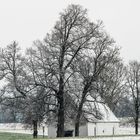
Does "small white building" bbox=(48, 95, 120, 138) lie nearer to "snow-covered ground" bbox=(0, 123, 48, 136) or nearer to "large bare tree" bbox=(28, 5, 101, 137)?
"snow-covered ground" bbox=(0, 123, 48, 136)

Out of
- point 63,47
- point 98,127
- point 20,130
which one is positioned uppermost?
point 63,47

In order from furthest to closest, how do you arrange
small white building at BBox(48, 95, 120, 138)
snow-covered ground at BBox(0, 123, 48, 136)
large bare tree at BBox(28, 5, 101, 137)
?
small white building at BBox(48, 95, 120, 138)
snow-covered ground at BBox(0, 123, 48, 136)
large bare tree at BBox(28, 5, 101, 137)

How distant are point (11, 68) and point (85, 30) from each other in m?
8.41

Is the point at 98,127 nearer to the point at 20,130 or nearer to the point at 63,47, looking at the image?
the point at 63,47

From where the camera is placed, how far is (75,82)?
3859 cm

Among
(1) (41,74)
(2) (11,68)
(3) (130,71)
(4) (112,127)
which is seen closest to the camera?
(1) (41,74)

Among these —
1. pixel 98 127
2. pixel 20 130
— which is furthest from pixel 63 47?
pixel 20 130

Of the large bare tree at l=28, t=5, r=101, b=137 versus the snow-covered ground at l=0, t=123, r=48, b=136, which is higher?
the large bare tree at l=28, t=5, r=101, b=137

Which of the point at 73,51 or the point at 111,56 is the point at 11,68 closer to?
the point at 73,51

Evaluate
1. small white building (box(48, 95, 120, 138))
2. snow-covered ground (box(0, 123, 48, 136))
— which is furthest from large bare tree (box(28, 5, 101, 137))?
small white building (box(48, 95, 120, 138))

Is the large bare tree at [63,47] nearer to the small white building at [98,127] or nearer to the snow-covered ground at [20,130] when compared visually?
the snow-covered ground at [20,130]

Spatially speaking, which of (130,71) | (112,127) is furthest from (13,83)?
(130,71)

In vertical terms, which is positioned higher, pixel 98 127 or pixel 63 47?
pixel 63 47

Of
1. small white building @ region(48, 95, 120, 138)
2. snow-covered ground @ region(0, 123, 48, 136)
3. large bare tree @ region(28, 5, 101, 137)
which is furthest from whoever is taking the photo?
small white building @ region(48, 95, 120, 138)
